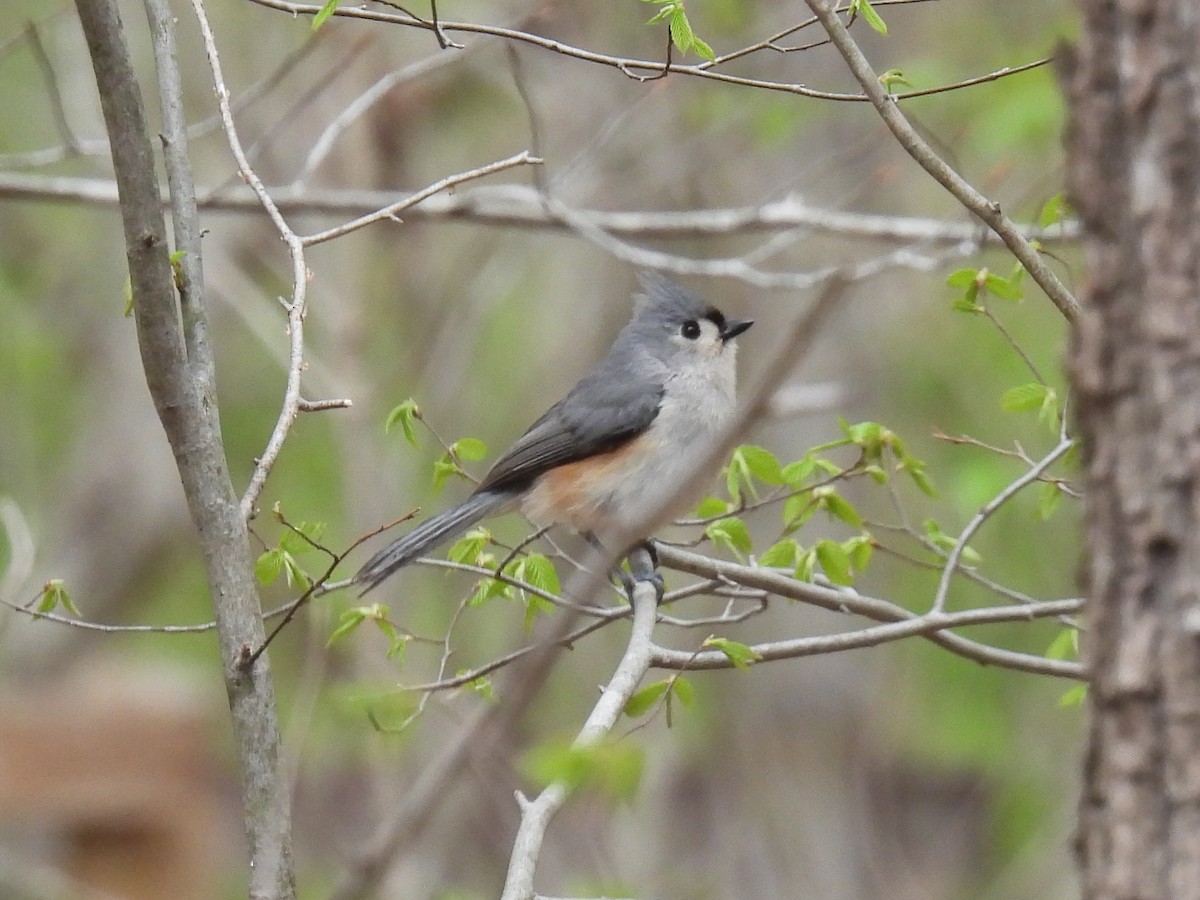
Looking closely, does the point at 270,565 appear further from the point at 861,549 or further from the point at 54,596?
the point at 861,549

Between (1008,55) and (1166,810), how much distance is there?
4.97 m

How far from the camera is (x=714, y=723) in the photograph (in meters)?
7.30

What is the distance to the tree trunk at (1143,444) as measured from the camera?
141 centimetres

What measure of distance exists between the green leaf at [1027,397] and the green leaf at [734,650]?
33.2 inches

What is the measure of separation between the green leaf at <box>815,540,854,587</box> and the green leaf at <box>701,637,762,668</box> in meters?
0.43

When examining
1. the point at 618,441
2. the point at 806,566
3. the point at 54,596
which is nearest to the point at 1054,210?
the point at 806,566

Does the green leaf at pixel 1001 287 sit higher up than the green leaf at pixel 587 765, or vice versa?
the green leaf at pixel 1001 287

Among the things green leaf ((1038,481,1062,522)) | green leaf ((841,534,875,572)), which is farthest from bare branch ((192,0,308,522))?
green leaf ((1038,481,1062,522))

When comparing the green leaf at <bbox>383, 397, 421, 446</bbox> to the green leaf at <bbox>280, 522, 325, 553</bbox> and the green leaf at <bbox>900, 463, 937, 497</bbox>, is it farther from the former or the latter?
the green leaf at <bbox>900, 463, 937, 497</bbox>

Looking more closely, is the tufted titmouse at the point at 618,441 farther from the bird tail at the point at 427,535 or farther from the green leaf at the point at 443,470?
the green leaf at the point at 443,470

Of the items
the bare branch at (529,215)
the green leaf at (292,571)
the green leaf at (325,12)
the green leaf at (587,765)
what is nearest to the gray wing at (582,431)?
the bare branch at (529,215)

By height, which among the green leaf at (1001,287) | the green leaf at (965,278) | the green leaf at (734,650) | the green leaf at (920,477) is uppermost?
the green leaf at (965,278)

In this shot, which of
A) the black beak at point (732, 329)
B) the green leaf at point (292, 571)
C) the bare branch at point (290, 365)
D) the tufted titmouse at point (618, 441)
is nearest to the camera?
the bare branch at point (290, 365)

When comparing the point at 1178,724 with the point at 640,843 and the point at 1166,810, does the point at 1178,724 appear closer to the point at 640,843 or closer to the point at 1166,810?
the point at 1166,810
